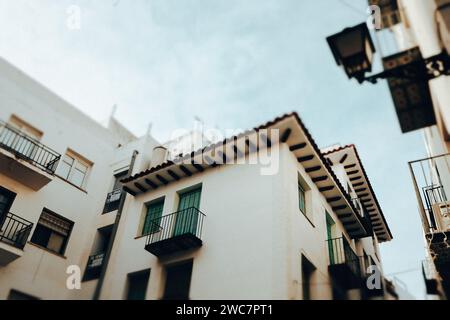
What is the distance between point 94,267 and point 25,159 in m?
4.40

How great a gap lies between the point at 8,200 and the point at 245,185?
310 inches

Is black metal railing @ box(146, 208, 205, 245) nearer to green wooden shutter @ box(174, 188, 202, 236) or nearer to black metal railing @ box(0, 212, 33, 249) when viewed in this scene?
green wooden shutter @ box(174, 188, 202, 236)

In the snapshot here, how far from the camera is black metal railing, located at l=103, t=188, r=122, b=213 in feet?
54.3

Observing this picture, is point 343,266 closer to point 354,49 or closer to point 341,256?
point 341,256

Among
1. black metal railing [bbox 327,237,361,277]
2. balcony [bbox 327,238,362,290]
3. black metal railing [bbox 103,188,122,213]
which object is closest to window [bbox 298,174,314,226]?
black metal railing [bbox 327,237,361,277]

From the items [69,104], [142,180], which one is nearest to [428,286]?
[142,180]

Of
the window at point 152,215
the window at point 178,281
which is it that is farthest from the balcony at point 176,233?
the window at point 178,281

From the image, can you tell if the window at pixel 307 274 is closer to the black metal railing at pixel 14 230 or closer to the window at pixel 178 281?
the window at pixel 178 281

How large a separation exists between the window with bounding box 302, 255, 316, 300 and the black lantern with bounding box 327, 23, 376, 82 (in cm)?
654

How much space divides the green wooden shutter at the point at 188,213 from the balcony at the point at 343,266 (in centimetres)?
429

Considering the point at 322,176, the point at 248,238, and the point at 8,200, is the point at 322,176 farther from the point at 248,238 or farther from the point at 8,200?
the point at 8,200

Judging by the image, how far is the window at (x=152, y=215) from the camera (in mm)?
14005

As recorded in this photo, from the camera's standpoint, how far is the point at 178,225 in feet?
42.5
